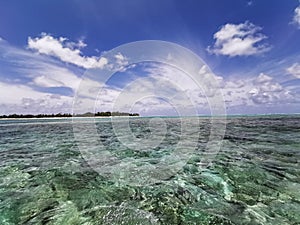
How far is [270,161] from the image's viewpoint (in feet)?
28.3

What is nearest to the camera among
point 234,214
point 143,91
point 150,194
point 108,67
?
point 234,214

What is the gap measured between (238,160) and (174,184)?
4250 mm

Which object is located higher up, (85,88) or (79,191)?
(85,88)

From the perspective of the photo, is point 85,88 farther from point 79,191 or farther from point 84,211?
point 84,211

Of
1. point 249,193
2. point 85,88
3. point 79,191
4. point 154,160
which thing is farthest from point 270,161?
point 85,88

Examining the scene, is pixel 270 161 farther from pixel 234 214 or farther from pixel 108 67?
pixel 108 67

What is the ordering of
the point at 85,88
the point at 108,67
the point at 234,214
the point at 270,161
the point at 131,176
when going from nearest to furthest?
the point at 234,214 < the point at 131,176 < the point at 270,161 < the point at 85,88 < the point at 108,67

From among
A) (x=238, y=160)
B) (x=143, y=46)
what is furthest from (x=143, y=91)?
(x=238, y=160)

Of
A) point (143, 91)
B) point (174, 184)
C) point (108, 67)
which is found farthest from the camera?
point (143, 91)

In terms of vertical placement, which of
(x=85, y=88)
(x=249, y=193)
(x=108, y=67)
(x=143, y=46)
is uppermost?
(x=143, y=46)

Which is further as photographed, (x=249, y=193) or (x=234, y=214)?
(x=249, y=193)

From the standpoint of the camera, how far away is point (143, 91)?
1378 centimetres

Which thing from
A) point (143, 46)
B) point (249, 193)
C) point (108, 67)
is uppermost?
point (143, 46)

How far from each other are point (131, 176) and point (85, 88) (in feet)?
15.6
